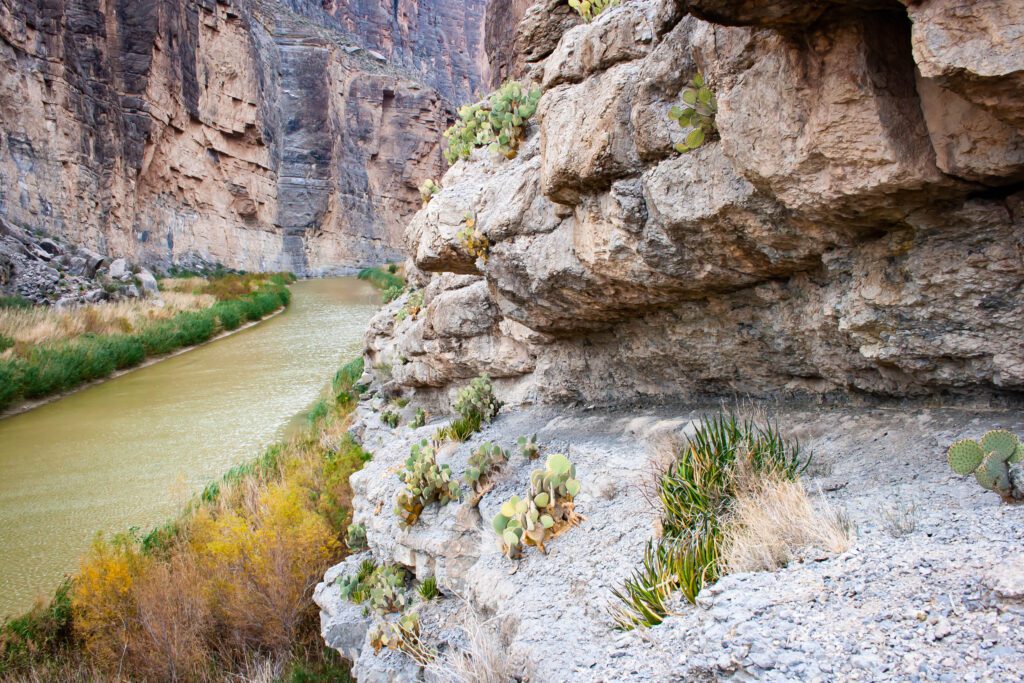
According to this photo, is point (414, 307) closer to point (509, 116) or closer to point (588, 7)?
point (509, 116)

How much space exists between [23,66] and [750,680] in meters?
23.5

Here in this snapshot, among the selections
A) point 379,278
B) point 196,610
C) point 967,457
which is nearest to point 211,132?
point 379,278

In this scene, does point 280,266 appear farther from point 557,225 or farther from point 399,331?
point 557,225

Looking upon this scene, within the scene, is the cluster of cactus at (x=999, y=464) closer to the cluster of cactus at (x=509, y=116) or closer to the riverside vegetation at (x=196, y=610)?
the cluster of cactus at (x=509, y=116)

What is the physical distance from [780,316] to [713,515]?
120cm

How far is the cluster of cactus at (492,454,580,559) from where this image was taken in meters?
3.07

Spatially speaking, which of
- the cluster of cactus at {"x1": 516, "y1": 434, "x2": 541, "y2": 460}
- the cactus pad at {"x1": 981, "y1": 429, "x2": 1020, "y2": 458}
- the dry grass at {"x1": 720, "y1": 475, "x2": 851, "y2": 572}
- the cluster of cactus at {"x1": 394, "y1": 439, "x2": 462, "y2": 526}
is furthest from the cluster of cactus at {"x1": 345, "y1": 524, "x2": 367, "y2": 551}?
the cactus pad at {"x1": 981, "y1": 429, "x2": 1020, "y2": 458}

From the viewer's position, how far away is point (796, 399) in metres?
3.32

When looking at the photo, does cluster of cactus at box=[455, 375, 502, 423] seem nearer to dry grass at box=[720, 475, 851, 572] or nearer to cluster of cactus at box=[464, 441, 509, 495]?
cluster of cactus at box=[464, 441, 509, 495]

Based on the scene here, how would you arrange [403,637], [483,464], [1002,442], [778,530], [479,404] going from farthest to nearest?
1. [479,404]
2. [483,464]
3. [403,637]
4. [778,530]
5. [1002,442]

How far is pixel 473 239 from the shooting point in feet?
15.2

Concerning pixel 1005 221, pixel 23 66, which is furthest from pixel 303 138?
pixel 1005 221

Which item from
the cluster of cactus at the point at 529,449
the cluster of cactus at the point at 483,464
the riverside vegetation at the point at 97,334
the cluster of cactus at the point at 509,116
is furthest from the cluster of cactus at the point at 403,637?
the riverside vegetation at the point at 97,334

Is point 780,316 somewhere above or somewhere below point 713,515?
above
